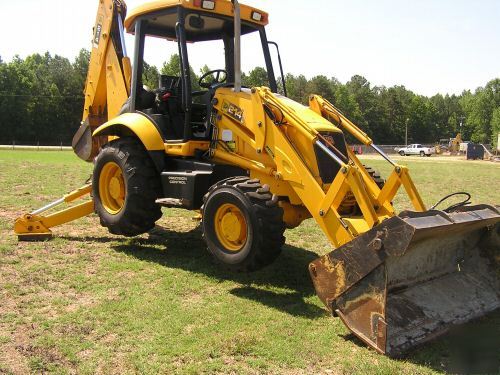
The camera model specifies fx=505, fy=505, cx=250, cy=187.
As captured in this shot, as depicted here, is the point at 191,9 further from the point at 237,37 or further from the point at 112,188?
the point at 112,188

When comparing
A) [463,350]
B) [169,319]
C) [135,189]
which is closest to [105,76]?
[135,189]

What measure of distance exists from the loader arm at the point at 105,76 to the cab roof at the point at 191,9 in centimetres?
59

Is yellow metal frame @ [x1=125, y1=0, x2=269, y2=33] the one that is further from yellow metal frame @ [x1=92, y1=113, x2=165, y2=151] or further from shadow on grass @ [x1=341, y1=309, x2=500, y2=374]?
shadow on grass @ [x1=341, y1=309, x2=500, y2=374]

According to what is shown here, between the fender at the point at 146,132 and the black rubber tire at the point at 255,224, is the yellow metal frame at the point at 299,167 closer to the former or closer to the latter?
the black rubber tire at the point at 255,224

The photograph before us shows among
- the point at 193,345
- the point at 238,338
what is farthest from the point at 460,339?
the point at 193,345

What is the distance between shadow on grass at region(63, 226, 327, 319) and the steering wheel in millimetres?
2466

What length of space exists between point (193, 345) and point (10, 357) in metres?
1.46

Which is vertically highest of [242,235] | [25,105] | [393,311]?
[25,105]

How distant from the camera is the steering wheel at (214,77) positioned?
7.41 m

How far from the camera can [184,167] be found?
6863 mm

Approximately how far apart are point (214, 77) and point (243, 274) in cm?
310

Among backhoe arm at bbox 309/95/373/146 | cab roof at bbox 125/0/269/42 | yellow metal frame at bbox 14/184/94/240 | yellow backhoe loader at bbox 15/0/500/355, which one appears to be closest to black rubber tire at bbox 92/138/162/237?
yellow backhoe loader at bbox 15/0/500/355

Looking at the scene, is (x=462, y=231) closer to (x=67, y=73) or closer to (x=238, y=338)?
(x=238, y=338)

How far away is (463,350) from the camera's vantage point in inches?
168
